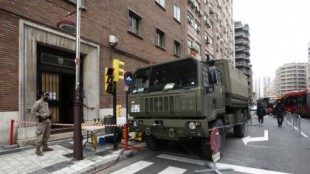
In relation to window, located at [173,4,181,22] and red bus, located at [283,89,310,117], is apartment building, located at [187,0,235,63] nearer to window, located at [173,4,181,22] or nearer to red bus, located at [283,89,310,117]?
window, located at [173,4,181,22]

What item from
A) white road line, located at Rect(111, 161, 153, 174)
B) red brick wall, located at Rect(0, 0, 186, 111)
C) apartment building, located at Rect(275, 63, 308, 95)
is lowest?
white road line, located at Rect(111, 161, 153, 174)

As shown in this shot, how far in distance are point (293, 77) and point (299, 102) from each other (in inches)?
5775

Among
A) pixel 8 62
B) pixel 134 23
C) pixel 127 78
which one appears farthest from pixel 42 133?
pixel 134 23

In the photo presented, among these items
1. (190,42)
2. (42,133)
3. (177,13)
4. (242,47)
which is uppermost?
(242,47)

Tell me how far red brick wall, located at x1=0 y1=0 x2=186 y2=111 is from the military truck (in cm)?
413

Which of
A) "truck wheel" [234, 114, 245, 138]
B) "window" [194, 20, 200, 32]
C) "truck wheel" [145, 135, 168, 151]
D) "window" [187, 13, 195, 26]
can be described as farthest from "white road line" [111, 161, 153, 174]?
"window" [194, 20, 200, 32]

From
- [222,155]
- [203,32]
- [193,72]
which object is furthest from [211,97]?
[203,32]

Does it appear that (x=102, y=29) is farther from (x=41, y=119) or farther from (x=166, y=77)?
(x=166, y=77)

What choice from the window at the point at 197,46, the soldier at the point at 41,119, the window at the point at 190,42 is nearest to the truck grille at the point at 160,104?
the soldier at the point at 41,119

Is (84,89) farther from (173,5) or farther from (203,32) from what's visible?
(203,32)

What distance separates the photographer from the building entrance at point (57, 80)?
32.9 ft

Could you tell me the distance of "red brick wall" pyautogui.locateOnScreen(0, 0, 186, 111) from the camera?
8.32 m

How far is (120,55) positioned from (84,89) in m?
3.11

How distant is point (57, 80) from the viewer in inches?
423
